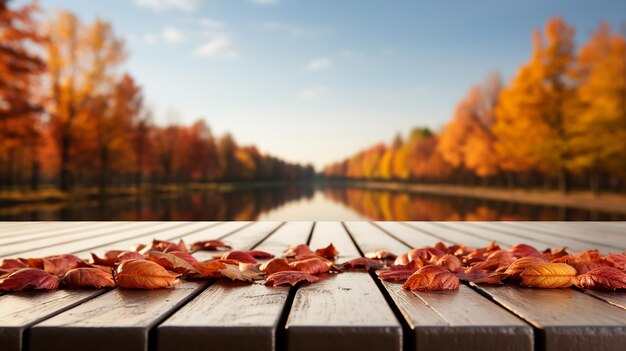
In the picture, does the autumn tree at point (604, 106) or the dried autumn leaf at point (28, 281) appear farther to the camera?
the autumn tree at point (604, 106)

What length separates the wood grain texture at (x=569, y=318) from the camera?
3.19 ft

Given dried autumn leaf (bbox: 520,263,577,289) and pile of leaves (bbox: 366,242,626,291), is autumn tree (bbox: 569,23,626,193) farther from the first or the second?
dried autumn leaf (bbox: 520,263,577,289)

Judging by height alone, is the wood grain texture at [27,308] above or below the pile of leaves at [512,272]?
below

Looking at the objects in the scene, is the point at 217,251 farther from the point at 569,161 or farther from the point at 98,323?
the point at 569,161

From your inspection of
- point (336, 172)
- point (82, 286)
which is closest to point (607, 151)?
point (82, 286)

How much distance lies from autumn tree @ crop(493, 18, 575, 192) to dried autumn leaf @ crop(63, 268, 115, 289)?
929 inches

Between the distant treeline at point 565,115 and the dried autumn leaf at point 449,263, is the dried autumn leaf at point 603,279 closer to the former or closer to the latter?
the dried autumn leaf at point 449,263

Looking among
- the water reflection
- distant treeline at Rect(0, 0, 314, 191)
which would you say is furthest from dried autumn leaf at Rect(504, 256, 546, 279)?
distant treeline at Rect(0, 0, 314, 191)

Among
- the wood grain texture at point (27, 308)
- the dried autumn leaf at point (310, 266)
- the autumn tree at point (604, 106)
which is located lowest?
the wood grain texture at point (27, 308)

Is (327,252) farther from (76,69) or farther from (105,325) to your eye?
(76,69)

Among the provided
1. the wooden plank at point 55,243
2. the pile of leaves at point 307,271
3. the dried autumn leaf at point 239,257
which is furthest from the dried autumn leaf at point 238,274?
the wooden plank at point 55,243

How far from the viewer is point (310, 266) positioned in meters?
1.55

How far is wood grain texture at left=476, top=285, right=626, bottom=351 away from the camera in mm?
972

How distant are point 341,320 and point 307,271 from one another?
0.53 metres
